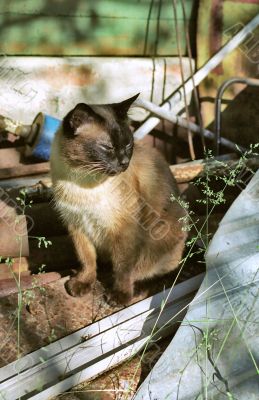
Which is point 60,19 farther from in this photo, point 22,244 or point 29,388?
point 29,388

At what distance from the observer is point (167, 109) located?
455 centimetres

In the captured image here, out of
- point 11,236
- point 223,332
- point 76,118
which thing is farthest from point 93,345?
point 76,118

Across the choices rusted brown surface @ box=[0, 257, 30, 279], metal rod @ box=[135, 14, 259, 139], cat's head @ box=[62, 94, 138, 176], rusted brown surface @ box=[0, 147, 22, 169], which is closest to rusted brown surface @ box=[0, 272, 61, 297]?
rusted brown surface @ box=[0, 257, 30, 279]

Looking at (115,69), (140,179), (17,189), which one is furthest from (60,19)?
(140,179)

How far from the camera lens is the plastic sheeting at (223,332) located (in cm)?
215

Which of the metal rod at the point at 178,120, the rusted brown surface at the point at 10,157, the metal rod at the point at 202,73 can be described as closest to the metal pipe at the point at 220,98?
the metal rod at the point at 178,120

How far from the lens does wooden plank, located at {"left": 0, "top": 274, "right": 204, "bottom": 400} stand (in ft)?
7.42

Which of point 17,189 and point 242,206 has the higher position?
point 242,206

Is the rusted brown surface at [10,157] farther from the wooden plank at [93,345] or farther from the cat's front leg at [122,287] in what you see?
the wooden plank at [93,345]

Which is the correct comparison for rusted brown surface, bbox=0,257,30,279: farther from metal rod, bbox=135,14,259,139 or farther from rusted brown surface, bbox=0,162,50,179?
metal rod, bbox=135,14,259,139

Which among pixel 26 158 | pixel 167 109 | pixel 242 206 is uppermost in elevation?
pixel 242 206

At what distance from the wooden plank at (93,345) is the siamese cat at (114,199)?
231 mm

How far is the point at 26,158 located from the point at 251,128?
1948 mm

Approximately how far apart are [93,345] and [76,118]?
3.58 feet
